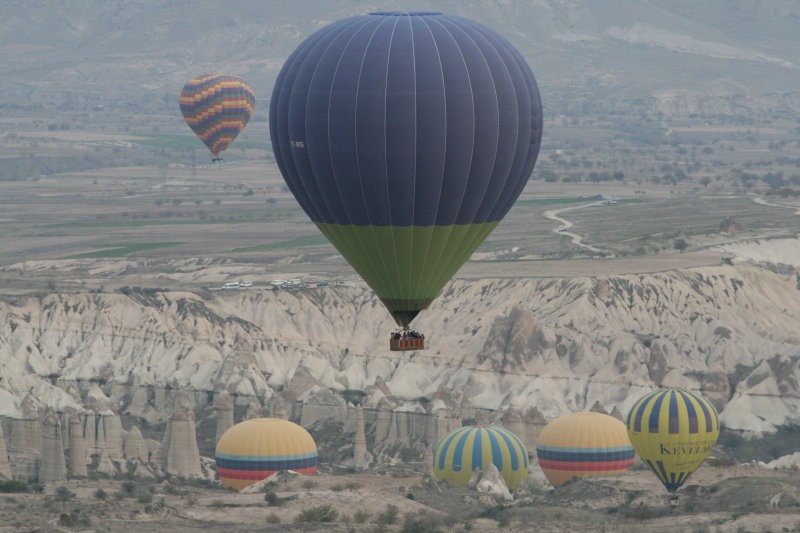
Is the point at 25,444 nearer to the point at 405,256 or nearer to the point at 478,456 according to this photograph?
the point at 478,456

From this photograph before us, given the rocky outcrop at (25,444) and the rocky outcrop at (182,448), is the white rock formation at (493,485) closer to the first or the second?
the rocky outcrop at (182,448)

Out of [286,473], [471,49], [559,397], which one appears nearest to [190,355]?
[559,397]

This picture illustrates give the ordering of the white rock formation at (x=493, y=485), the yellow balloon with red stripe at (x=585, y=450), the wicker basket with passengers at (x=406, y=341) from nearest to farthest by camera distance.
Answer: the wicker basket with passengers at (x=406, y=341), the white rock formation at (x=493, y=485), the yellow balloon with red stripe at (x=585, y=450)

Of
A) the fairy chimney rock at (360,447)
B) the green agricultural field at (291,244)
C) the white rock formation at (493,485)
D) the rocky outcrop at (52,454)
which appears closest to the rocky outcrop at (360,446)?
the fairy chimney rock at (360,447)

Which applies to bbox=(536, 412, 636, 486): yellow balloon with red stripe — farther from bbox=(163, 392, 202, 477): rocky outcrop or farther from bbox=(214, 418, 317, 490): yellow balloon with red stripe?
bbox=(163, 392, 202, 477): rocky outcrop

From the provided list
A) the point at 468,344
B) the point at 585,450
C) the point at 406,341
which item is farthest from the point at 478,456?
the point at 468,344
